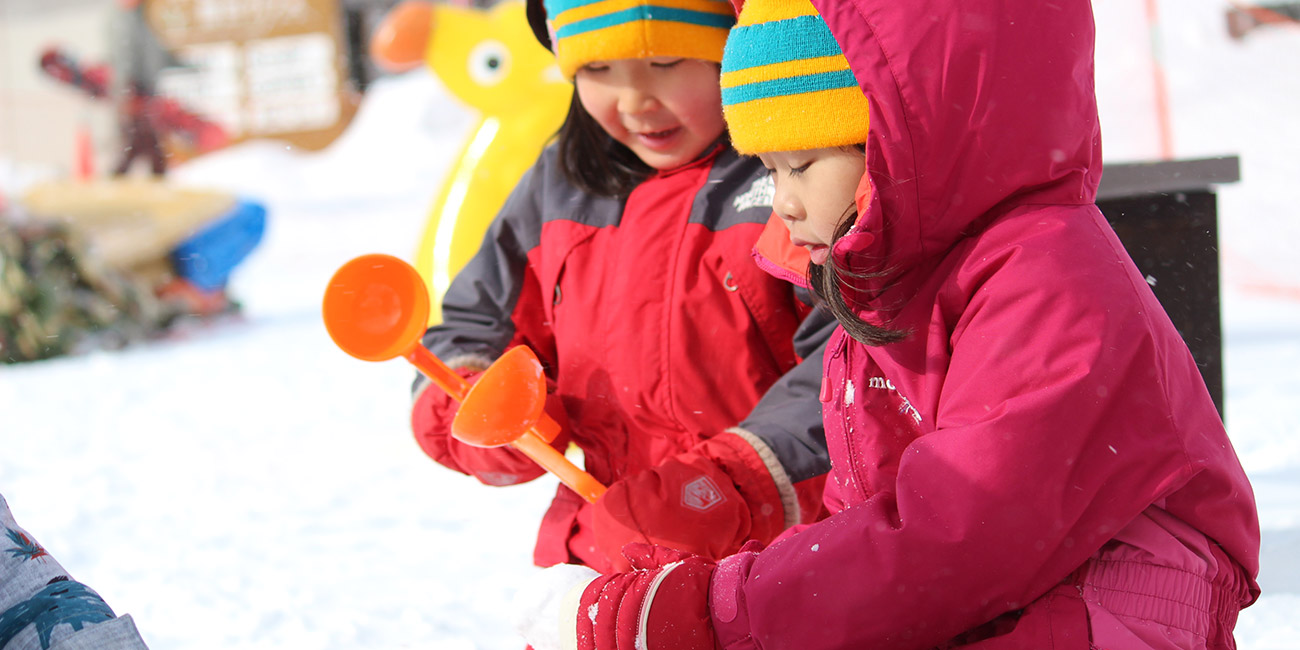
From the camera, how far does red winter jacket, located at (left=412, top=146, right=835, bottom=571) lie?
1.22m

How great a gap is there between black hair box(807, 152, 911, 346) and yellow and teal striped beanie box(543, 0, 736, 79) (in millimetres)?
424

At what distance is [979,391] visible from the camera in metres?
0.75

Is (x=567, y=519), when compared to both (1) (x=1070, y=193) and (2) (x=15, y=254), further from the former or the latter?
(2) (x=15, y=254)

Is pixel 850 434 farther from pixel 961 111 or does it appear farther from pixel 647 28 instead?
pixel 647 28

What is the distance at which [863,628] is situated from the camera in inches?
30.3

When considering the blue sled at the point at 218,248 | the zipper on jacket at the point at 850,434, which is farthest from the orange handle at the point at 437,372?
the blue sled at the point at 218,248

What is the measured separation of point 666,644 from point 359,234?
27.8 ft

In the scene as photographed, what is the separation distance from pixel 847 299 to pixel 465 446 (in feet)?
2.10

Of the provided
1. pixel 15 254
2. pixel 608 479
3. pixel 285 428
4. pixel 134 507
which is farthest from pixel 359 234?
pixel 608 479

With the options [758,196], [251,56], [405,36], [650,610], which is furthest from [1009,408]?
[251,56]

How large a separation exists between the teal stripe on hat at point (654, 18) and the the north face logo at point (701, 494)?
530mm

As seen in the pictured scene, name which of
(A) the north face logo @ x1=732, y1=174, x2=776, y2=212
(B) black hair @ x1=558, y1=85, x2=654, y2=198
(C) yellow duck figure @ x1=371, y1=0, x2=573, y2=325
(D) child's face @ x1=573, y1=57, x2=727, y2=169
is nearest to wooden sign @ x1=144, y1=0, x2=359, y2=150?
(C) yellow duck figure @ x1=371, y1=0, x2=573, y2=325

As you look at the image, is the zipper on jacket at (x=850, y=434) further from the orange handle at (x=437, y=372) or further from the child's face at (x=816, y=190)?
the orange handle at (x=437, y=372)

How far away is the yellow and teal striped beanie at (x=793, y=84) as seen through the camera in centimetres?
Answer: 85
